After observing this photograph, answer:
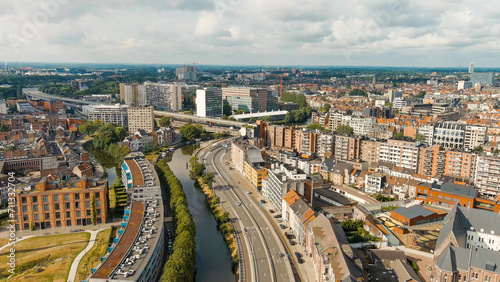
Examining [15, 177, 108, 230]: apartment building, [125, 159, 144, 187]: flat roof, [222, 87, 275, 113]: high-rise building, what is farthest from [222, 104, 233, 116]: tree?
[15, 177, 108, 230]: apartment building

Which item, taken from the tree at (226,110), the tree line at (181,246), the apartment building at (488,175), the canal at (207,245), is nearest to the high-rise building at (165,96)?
the tree at (226,110)

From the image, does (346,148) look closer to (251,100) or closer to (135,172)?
(135,172)

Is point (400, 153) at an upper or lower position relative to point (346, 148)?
upper

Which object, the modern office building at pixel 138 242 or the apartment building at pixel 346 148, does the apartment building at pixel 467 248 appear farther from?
the apartment building at pixel 346 148

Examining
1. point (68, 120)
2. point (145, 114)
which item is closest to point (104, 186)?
point (145, 114)

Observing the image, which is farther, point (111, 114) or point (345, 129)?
point (111, 114)

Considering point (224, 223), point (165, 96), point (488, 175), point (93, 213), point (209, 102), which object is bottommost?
point (224, 223)

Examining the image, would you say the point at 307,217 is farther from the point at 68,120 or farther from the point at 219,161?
the point at 68,120

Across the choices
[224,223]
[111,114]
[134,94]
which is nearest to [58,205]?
[224,223]
